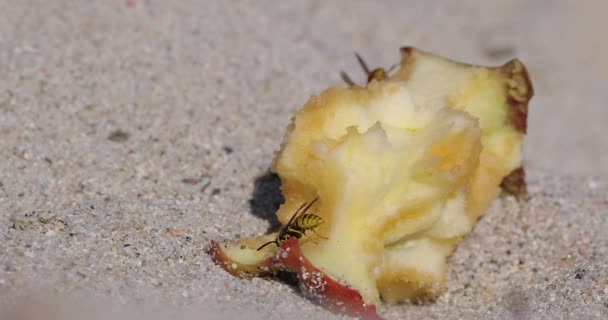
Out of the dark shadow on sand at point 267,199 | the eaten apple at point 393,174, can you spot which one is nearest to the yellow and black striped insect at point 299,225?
the eaten apple at point 393,174

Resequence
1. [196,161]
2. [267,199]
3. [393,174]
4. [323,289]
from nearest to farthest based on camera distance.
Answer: [323,289] → [393,174] → [267,199] → [196,161]

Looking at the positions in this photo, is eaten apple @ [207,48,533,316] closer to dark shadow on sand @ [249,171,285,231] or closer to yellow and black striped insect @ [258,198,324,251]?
yellow and black striped insect @ [258,198,324,251]

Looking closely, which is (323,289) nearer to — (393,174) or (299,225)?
(299,225)

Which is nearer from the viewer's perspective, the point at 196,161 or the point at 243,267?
the point at 243,267

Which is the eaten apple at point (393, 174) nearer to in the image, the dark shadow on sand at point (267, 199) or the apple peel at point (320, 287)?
the apple peel at point (320, 287)

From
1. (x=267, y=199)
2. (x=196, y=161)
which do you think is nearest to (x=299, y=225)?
(x=267, y=199)

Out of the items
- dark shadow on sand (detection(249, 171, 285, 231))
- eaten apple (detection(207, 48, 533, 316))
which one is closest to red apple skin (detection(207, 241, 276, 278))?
eaten apple (detection(207, 48, 533, 316))
